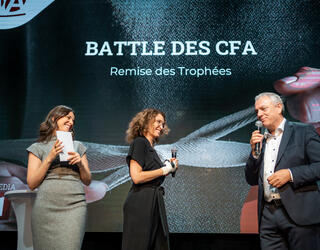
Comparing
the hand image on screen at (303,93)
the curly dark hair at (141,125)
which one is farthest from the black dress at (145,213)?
the hand image on screen at (303,93)

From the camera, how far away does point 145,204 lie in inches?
86.1

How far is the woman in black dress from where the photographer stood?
215 centimetres

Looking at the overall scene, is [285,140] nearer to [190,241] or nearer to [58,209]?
[58,209]

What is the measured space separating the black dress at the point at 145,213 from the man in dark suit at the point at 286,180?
0.63m

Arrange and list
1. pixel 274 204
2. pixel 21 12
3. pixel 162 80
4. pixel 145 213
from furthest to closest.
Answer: pixel 21 12 < pixel 162 80 < pixel 145 213 < pixel 274 204

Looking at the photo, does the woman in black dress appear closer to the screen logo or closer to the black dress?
the black dress

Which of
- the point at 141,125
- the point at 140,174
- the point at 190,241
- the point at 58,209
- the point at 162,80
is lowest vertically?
the point at 190,241

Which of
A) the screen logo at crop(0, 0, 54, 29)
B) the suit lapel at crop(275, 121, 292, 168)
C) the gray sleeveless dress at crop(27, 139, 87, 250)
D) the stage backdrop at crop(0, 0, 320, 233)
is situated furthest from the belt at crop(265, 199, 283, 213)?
the screen logo at crop(0, 0, 54, 29)

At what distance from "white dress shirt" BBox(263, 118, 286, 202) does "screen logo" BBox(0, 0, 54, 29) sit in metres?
3.00

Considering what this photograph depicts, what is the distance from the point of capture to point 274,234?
2.04 metres

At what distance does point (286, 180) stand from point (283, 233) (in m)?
0.34

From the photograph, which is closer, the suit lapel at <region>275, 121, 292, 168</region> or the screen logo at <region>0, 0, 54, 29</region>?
the suit lapel at <region>275, 121, 292, 168</region>

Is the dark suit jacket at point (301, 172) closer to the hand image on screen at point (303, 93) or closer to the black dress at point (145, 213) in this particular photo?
the black dress at point (145, 213)

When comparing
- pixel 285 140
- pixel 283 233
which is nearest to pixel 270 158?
pixel 285 140
